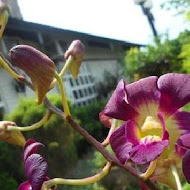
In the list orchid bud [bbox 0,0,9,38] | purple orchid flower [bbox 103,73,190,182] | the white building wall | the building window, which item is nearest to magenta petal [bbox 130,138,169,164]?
purple orchid flower [bbox 103,73,190,182]

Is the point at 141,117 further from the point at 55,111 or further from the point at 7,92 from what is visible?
the point at 7,92

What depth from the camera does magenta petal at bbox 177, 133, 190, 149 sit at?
42 cm

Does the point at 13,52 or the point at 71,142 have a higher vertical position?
the point at 13,52

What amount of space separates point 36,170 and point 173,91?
14cm

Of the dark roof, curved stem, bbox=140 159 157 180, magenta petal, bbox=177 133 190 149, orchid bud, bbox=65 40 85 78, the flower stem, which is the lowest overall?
the flower stem

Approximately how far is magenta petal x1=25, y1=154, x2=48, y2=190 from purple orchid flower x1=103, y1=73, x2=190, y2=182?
67 millimetres

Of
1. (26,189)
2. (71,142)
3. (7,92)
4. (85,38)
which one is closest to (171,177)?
(26,189)

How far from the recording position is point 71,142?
18.6 ft

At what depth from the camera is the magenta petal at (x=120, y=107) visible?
0.47m

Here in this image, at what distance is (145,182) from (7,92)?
6.81 m

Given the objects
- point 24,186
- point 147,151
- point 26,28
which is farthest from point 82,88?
point 147,151

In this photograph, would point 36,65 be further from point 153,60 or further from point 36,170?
point 153,60

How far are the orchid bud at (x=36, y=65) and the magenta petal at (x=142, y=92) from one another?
85 mm

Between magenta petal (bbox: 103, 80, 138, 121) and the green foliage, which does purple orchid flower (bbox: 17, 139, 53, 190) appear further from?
the green foliage
